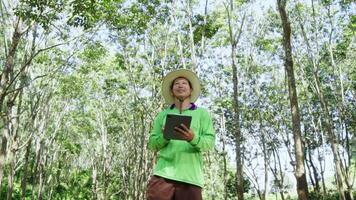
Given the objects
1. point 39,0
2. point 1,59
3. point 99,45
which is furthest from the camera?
point 1,59

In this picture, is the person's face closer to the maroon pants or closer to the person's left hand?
the person's left hand

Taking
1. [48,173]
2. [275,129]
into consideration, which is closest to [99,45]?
[48,173]

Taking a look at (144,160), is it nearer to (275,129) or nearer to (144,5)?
(144,5)

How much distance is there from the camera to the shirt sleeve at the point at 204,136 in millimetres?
2469

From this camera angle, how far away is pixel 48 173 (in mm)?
25031

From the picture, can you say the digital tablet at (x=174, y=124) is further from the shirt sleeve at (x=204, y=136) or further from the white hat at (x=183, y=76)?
the white hat at (x=183, y=76)

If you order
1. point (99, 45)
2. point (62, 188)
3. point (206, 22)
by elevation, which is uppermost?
point (206, 22)

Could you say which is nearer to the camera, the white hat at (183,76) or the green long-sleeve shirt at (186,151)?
the green long-sleeve shirt at (186,151)

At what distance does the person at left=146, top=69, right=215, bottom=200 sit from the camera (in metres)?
2.43

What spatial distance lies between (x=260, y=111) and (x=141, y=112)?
9795 mm

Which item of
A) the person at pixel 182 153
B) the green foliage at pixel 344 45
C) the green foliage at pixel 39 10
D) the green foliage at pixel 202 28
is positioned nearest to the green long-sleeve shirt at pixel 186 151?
the person at pixel 182 153

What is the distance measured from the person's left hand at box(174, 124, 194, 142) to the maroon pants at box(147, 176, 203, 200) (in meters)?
0.27

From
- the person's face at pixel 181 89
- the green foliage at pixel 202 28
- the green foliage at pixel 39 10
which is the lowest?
the person's face at pixel 181 89

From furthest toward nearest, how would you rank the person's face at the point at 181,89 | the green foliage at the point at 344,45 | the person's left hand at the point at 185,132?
the green foliage at the point at 344,45 < the person's face at the point at 181,89 < the person's left hand at the point at 185,132
